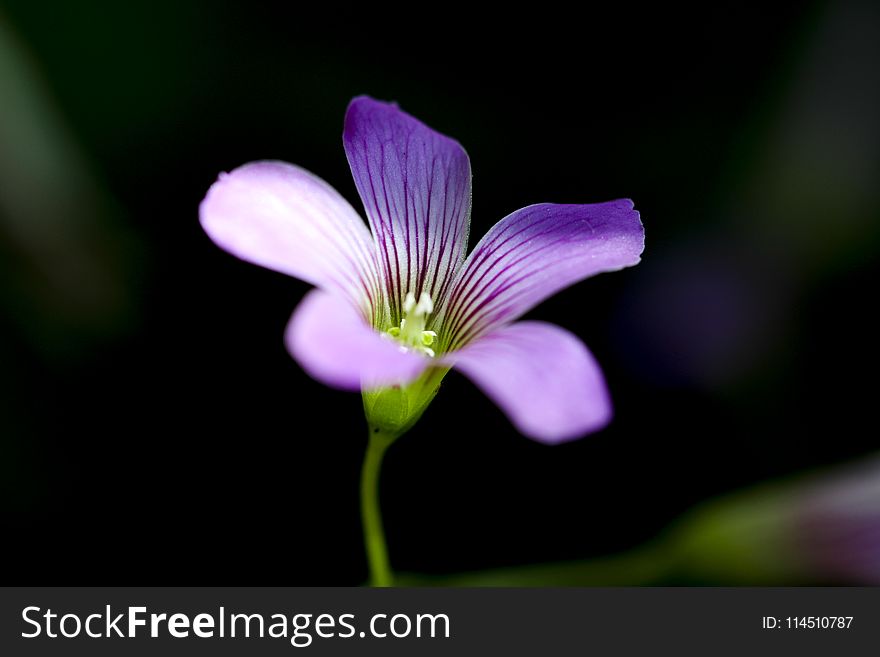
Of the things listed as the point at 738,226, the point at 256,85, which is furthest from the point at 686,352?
the point at 256,85

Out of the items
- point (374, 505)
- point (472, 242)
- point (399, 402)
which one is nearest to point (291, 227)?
point (399, 402)

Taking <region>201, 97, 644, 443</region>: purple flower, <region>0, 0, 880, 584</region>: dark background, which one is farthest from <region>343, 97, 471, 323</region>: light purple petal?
<region>0, 0, 880, 584</region>: dark background

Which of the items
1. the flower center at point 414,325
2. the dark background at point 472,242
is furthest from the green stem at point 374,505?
the dark background at point 472,242

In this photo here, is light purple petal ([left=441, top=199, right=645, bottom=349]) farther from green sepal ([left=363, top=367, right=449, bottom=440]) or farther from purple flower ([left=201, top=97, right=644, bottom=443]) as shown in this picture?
green sepal ([left=363, top=367, right=449, bottom=440])

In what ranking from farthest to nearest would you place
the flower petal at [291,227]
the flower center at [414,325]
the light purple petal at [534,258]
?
the flower center at [414,325] < the light purple petal at [534,258] < the flower petal at [291,227]

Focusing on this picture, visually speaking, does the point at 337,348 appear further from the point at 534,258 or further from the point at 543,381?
the point at 534,258

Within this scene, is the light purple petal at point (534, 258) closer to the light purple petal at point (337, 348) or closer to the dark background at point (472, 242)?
the light purple petal at point (337, 348)
